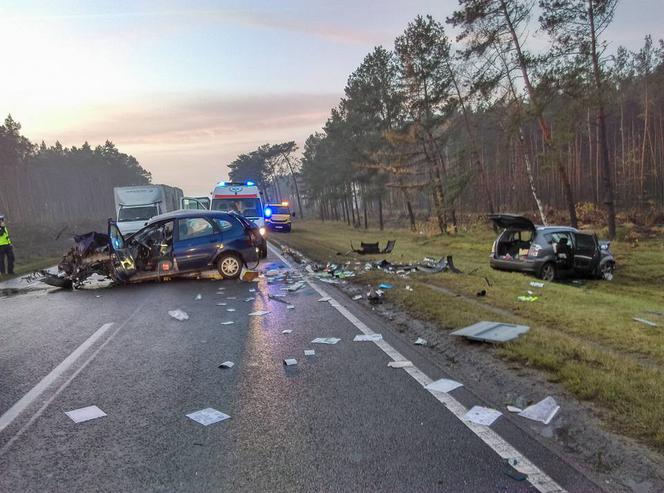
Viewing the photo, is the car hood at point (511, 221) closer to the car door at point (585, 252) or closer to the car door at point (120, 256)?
the car door at point (585, 252)

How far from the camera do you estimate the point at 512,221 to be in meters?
13.4

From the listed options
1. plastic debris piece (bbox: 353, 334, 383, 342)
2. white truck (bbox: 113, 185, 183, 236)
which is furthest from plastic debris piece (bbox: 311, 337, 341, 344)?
white truck (bbox: 113, 185, 183, 236)

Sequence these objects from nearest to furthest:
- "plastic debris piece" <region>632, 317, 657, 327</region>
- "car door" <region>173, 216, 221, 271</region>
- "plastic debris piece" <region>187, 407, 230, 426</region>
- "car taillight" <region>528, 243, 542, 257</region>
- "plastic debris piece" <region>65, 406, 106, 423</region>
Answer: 1. "plastic debris piece" <region>187, 407, 230, 426</region>
2. "plastic debris piece" <region>65, 406, 106, 423</region>
3. "plastic debris piece" <region>632, 317, 657, 327</region>
4. "car door" <region>173, 216, 221, 271</region>
5. "car taillight" <region>528, 243, 542, 257</region>

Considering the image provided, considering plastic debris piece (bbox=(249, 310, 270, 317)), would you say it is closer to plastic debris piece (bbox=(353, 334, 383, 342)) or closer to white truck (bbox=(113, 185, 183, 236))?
plastic debris piece (bbox=(353, 334, 383, 342))

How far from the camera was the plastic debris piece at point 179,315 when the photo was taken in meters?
8.30

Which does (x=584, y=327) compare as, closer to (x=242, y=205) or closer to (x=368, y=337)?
(x=368, y=337)

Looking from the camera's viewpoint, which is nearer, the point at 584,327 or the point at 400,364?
the point at 400,364

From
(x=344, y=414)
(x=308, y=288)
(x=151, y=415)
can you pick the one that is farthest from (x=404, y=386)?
(x=308, y=288)

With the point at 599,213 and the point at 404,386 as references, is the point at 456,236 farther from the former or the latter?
the point at 404,386

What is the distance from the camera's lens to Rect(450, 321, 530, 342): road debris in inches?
237

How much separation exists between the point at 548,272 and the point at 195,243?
375 inches

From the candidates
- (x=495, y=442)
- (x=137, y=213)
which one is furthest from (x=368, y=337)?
(x=137, y=213)

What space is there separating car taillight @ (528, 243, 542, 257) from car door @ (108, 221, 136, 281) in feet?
34.5

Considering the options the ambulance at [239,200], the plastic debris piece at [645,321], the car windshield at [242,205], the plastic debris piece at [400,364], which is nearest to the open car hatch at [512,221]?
the plastic debris piece at [645,321]
